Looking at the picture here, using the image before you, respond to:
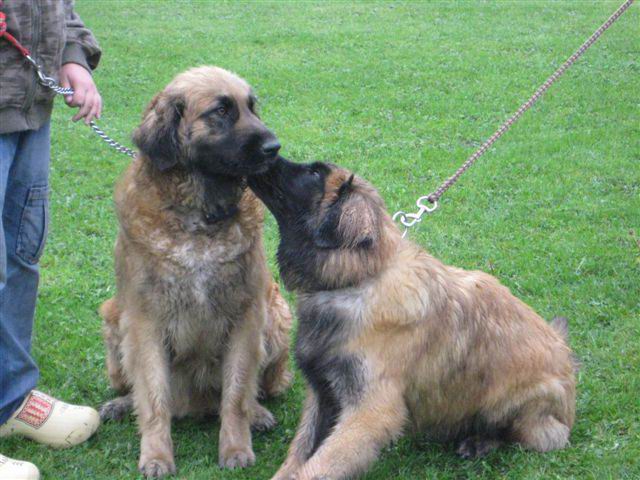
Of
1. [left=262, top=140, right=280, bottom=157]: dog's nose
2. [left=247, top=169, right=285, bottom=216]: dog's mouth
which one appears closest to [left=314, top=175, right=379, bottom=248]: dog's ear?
[left=247, top=169, right=285, bottom=216]: dog's mouth

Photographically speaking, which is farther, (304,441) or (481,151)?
(481,151)

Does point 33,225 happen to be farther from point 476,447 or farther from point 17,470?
point 476,447

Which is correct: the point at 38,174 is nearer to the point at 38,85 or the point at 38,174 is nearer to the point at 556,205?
the point at 38,85

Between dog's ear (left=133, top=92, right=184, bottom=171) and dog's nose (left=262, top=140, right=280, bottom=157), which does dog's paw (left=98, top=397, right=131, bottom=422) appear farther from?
dog's nose (left=262, top=140, right=280, bottom=157)

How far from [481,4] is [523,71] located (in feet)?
20.7

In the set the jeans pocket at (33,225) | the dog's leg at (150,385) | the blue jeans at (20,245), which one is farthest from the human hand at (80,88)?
the dog's leg at (150,385)

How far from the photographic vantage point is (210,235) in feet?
14.1

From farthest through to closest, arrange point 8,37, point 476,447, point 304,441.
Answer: point 476,447, point 304,441, point 8,37

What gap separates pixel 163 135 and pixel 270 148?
1.79ft

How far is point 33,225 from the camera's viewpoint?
4117 mm

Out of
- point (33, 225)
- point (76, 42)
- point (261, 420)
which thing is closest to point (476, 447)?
point (261, 420)

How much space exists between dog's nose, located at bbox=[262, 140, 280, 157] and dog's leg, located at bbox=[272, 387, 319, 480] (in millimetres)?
1155

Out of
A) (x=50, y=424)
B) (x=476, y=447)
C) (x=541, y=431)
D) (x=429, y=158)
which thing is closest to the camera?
(x=541, y=431)

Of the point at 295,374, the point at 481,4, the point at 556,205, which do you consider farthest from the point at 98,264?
the point at 481,4
